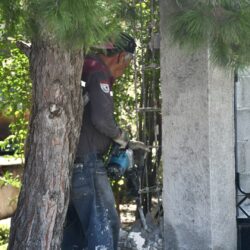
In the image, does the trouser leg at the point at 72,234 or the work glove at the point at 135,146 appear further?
the work glove at the point at 135,146

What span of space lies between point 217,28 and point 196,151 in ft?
4.26

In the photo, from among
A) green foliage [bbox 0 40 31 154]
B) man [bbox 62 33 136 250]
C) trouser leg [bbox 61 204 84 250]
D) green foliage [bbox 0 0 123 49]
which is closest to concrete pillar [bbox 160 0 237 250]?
man [bbox 62 33 136 250]

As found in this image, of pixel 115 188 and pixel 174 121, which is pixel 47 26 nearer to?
pixel 174 121

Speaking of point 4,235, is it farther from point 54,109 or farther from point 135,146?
point 54,109

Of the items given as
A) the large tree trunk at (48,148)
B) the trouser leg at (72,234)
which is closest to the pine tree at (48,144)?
the large tree trunk at (48,148)

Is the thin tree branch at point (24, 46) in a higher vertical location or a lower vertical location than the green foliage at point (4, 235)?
higher

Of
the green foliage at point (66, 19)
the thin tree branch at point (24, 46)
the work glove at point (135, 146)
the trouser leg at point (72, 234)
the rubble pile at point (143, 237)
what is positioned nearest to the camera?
the green foliage at point (66, 19)

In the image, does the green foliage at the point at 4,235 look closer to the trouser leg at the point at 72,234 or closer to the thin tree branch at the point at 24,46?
the trouser leg at the point at 72,234

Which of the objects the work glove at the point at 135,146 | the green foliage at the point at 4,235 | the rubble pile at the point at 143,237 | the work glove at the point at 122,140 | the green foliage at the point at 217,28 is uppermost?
the green foliage at the point at 217,28

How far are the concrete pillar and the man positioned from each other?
0.39 metres

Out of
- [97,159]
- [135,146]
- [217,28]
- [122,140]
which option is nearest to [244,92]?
[135,146]

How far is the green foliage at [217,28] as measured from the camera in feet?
9.07

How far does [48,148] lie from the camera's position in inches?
124

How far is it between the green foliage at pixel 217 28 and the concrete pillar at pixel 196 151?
75 centimetres
